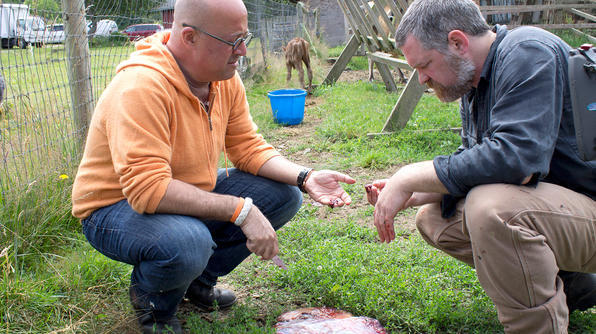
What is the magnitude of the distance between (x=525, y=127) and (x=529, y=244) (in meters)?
0.45

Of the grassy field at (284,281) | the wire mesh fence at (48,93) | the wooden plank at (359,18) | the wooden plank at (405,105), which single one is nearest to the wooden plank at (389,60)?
the wooden plank at (405,105)

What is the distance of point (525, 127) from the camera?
1910 millimetres

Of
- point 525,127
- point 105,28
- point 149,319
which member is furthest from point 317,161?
point 525,127

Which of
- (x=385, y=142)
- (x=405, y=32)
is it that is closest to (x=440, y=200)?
(x=405, y=32)

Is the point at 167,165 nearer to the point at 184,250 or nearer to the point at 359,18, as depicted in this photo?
the point at 184,250

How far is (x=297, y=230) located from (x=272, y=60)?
327 inches

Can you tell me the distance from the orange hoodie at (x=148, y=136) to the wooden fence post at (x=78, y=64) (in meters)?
1.63

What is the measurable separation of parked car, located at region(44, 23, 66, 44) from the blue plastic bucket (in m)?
3.41

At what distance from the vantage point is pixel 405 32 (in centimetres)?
225

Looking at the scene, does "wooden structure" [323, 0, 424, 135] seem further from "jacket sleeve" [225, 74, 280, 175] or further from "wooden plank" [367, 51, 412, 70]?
"jacket sleeve" [225, 74, 280, 175]

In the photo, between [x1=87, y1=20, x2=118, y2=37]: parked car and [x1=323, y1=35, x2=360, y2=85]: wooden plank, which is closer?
[x1=87, y1=20, x2=118, y2=37]: parked car

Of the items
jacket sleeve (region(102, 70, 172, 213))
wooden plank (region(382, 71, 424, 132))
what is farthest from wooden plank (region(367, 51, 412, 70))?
jacket sleeve (region(102, 70, 172, 213))

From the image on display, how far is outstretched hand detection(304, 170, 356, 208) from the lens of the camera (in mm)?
2686

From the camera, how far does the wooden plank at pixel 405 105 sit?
236 inches
